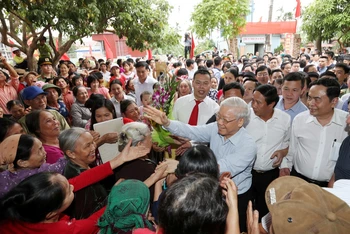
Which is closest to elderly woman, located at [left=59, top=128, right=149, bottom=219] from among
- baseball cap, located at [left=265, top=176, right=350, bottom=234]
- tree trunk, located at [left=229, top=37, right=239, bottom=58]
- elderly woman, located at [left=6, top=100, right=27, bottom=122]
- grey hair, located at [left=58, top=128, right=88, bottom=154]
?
grey hair, located at [left=58, top=128, right=88, bottom=154]

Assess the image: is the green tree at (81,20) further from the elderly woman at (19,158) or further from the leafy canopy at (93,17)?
the elderly woman at (19,158)

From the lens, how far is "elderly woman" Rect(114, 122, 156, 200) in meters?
2.24

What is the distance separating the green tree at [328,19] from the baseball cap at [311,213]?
14.9 metres

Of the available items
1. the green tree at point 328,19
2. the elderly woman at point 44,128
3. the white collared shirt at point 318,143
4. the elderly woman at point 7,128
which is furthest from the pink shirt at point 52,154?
the green tree at point 328,19

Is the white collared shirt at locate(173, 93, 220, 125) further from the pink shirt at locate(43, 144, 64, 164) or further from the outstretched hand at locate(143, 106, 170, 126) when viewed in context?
the pink shirt at locate(43, 144, 64, 164)

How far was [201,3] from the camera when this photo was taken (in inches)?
526

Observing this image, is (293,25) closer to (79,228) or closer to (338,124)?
(338,124)

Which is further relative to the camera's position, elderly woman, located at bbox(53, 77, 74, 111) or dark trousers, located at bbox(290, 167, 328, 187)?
elderly woman, located at bbox(53, 77, 74, 111)

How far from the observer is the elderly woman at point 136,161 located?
2.24 m

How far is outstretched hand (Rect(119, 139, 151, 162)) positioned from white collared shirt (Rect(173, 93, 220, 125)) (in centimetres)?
160

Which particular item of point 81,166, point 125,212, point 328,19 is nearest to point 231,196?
point 125,212

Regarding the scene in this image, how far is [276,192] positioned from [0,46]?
22315 mm

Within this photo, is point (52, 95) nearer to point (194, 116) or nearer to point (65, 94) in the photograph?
point (65, 94)

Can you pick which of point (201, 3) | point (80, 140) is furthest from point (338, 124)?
point (201, 3)
